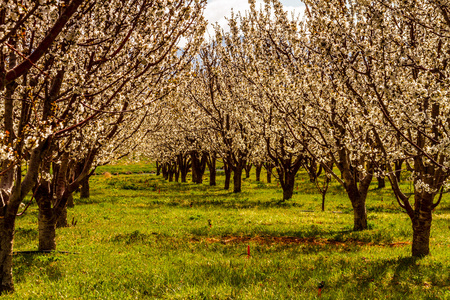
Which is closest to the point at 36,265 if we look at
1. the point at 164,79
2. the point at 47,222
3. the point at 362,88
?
the point at 47,222

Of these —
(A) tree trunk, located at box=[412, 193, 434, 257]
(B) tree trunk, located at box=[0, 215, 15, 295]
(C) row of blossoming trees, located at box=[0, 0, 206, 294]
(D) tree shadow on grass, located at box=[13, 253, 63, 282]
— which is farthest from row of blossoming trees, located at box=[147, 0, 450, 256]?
(D) tree shadow on grass, located at box=[13, 253, 63, 282]

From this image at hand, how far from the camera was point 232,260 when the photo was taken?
906cm

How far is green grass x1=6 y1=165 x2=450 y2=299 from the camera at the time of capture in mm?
7023

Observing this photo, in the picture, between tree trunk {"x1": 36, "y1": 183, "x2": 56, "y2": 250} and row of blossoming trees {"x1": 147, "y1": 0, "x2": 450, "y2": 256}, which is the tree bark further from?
tree trunk {"x1": 36, "y1": 183, "x2": 56, "y2": 250}

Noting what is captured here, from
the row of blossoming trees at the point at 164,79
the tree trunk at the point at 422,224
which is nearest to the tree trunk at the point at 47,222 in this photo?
the row of blossoming trees at the point at 164,79

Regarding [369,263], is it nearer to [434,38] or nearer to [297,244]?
[297,244]

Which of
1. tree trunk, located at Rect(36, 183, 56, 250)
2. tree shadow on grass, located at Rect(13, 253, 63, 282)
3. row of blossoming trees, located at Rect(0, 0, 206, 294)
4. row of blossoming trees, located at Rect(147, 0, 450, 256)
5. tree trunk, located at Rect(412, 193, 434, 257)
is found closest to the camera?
row of blossoming trees, located at Rect(0, 0, 206, 294)

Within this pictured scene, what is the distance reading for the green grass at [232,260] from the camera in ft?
23.0

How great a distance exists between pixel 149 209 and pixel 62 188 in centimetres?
865

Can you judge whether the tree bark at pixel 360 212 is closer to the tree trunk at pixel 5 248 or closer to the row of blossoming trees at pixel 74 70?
the row of blossoming trees at pixel 74 70

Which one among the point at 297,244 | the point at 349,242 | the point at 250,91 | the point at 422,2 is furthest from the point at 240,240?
the point at 250,91

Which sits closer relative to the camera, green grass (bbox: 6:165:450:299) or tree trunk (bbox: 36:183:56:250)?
green grass (bbox: 6:165:450:299)

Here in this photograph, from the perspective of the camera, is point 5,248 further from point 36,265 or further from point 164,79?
point 164,79

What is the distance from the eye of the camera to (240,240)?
11953 millimetres
